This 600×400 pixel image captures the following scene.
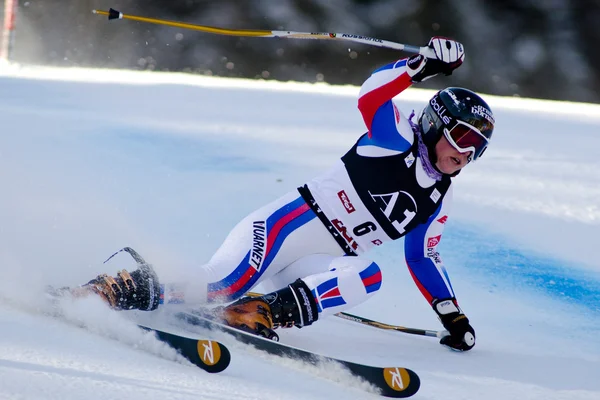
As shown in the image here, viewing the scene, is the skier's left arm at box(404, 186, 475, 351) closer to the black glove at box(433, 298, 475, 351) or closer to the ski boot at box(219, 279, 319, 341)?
the black glove at box(433, 298, 475, 351)

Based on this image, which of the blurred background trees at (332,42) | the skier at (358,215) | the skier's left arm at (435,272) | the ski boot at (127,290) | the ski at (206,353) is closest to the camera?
the ski at (206,353)

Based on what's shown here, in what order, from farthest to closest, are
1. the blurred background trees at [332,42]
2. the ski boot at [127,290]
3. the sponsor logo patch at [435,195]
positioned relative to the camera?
the blurred background trees at [332,42] < the sponsor logo patch at [435,195] < the ski boot at [127,290]

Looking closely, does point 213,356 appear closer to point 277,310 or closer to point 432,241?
point 277,310

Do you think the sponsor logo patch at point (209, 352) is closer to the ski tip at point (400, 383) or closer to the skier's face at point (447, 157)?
the ski tip at point (400, 383)

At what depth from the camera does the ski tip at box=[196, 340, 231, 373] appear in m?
2.53

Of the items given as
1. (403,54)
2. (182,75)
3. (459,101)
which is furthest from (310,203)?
(182,75)

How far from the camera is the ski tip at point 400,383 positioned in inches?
103

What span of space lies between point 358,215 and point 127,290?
934mm

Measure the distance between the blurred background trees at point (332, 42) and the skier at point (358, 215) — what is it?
6.06m

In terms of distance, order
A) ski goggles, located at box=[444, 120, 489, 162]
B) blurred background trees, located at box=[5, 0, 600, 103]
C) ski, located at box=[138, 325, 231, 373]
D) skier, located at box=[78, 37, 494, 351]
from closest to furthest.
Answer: ski, located at box=[138, 325, 231, 373], skier, located at box=[78, 37, 494, 351], ski goggles, located at box=[444, 120, 489, 162], blurred background trees, located at box=[5, 0, 600, 103]

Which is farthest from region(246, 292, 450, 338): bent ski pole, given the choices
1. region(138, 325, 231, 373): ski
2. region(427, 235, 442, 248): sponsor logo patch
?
region(138, 325, 231, 373): ski

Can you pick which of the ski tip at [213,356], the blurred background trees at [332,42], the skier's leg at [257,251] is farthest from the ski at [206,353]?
the blurred background trees at [332,42]

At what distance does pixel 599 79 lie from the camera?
9258mm

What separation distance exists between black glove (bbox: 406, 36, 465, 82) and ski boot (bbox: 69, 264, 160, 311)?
46.9 inches
